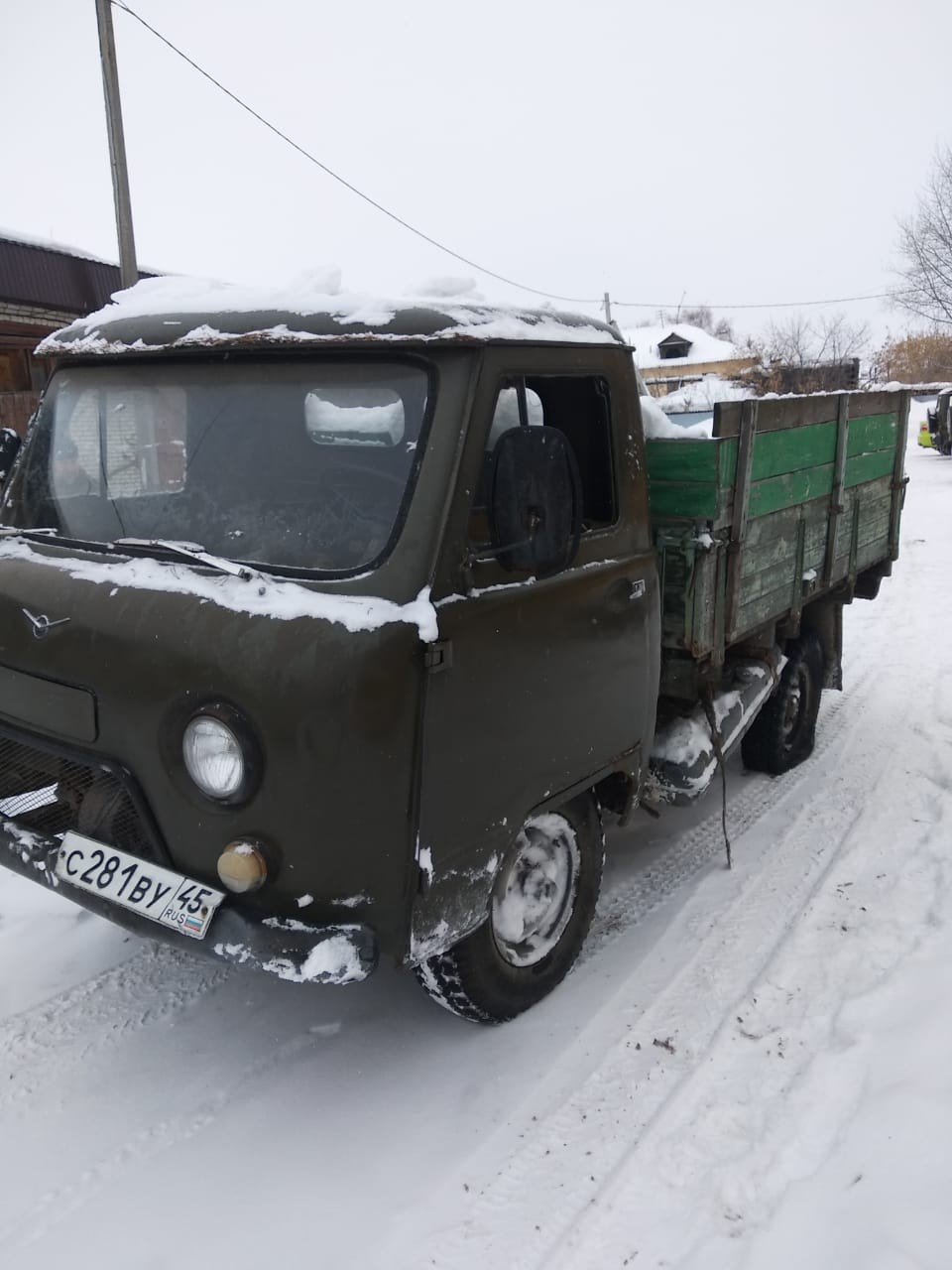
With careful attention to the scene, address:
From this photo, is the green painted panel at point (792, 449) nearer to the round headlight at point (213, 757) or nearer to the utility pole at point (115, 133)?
the round headlight at point (213, 757)

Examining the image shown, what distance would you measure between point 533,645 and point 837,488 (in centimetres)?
278

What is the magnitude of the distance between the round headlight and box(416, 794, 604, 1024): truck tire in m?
0.88

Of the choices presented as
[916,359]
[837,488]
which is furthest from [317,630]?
[916,359]

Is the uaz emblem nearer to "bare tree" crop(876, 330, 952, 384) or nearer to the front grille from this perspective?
the front grille

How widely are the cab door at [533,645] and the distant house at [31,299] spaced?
9.02 meters

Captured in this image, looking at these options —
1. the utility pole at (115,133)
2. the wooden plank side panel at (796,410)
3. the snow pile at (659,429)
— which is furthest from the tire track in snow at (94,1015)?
the utility pole at (115,133)

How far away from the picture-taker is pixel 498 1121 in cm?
268

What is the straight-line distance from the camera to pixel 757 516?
13.0 feet

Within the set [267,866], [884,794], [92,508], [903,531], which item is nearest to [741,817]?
[884,794]

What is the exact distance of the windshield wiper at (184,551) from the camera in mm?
2463

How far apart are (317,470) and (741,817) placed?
9.82 feet

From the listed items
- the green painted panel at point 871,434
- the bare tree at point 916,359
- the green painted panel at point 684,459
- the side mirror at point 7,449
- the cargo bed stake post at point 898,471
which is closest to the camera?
the side mirror at point 7,449

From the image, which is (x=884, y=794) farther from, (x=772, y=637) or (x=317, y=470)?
(x=317, y=470)

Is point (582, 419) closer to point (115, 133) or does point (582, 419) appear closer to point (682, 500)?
point (682, 500)
